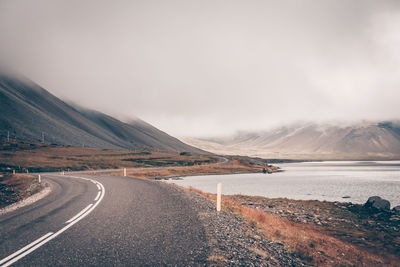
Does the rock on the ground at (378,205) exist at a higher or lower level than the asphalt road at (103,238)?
lower

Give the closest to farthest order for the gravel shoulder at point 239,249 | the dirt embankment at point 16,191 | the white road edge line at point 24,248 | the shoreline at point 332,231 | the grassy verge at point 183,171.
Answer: the white road edge line at point 24,248, the gravel shoulder at point 239,249, the shoreline at point 332,231, the dirt embankment at point 16,191, the grassy verge at point 183,171

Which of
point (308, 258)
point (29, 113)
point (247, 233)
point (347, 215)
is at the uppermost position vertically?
point (29, 113)

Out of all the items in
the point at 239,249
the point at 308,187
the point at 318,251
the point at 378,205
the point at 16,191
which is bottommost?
the point at 308,187

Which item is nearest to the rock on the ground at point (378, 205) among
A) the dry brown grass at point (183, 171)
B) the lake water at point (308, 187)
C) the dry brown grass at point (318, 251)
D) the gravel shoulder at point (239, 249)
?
the lake water at point (308, 187)

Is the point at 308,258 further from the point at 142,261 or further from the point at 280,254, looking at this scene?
the point at 142,261

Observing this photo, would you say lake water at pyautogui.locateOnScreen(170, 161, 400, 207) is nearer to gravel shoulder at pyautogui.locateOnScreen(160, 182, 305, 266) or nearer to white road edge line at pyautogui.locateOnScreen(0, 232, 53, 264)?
gravel shoulder at pyautogui.locateOnScreen(160, 182, 305, 266)

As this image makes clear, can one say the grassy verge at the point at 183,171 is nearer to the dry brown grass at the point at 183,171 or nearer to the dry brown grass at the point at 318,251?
the dry brown grass at the point at 183,171

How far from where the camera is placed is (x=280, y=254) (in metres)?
7.89

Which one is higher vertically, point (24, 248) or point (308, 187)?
point (24, 248)

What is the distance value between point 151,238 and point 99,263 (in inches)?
76.8

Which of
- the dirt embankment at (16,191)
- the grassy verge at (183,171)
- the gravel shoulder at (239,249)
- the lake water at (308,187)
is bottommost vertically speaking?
the lake water at (308,187)

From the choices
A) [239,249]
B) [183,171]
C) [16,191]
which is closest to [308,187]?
[183,171]

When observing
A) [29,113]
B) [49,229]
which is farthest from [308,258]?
[29,113]

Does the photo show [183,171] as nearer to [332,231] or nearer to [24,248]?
[332,231]
